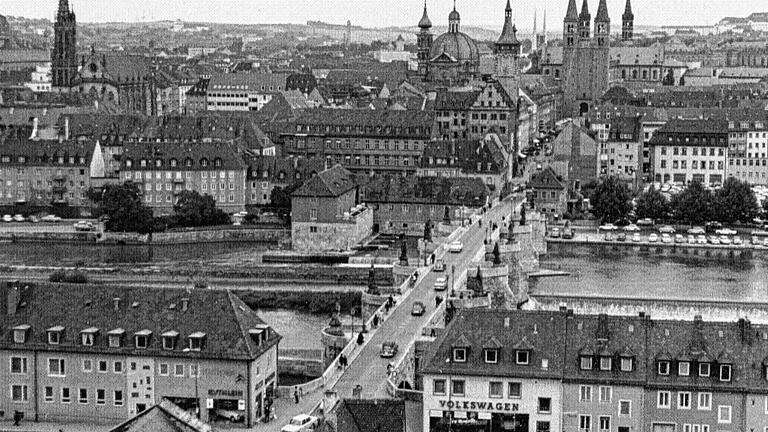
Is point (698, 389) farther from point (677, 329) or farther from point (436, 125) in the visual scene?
point (436, 125)

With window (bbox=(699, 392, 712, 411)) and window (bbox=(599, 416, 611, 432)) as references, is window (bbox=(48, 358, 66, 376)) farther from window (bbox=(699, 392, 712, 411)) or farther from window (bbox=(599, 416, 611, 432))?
window (bbox=(699, 392, 712, 411))

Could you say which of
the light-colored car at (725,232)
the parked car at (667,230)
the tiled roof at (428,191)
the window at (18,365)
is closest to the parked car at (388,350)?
the window at (18,365)

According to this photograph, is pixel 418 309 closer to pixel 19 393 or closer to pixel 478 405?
pixel 478 405

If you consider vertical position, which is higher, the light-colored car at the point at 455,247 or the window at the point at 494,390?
the light-colored car at the point at 455,247

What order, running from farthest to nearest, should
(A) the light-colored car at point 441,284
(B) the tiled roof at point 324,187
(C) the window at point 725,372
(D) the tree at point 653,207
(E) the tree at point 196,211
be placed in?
(D) the tree at point 653,207, (E) the tree at point 196,211, (B) the tiled roof at point 324,187, (A) the light-colored car at point 441,284, (C) the window at point 725,372

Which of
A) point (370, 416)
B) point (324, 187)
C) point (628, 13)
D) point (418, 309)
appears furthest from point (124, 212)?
point (628, 13)

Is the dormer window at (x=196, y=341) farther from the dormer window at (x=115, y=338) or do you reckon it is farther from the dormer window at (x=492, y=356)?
the dormer window at (x=492, y=356)

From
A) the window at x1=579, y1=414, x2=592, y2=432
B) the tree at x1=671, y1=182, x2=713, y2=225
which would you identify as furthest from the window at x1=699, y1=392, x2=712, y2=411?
the tree at x1=671, y1=182, x2=713, y2=225
